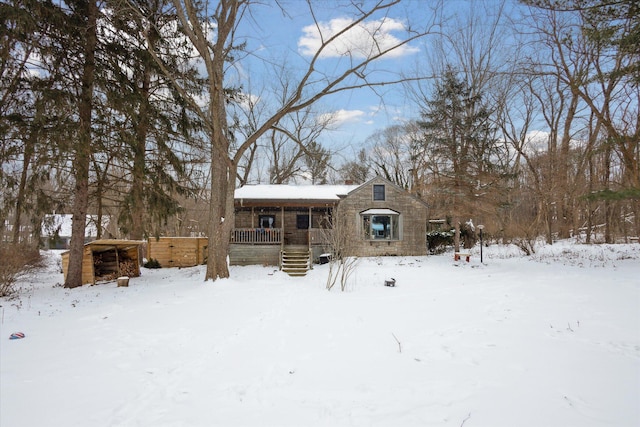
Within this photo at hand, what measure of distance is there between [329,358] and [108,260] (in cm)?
1227

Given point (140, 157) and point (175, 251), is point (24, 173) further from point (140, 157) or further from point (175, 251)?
point (175, 251)

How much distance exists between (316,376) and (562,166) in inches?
815

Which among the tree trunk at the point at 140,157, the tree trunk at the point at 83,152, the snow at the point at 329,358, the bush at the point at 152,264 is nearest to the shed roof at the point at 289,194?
the bush at the point at 152,264

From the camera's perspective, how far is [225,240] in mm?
10961

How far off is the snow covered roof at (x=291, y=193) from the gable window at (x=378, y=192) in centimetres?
161

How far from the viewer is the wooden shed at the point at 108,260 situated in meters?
11.7

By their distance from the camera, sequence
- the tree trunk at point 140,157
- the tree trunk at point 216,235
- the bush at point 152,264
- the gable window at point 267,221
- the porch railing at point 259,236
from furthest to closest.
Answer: the gable window at point 267,221 < the porch railing at point 259,236 < the bush at point 152,264 < the tree trunk at point 216,235 < the tree trunk at point 140,157

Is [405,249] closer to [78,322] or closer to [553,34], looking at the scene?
[553,34]

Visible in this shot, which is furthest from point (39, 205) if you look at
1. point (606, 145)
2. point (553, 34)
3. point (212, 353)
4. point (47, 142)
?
point (553, 34)

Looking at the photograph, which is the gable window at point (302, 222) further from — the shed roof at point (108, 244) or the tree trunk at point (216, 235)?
the shed roof at point (108, 244)

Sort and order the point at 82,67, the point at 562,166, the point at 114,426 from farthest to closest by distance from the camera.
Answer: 1. the point at 562,166
2. the point at 82,67
3. the point at 114,426

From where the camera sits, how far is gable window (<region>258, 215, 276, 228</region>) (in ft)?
63.8

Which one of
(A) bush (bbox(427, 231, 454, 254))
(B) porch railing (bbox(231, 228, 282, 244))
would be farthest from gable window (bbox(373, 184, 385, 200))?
(B) porch railing (bbox(231, 228, 282, 244))

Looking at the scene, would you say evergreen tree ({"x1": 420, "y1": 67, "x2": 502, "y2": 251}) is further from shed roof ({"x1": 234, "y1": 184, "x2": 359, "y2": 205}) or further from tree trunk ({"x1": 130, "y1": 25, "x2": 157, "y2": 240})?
tree trunk ({"x1": 130, "y1": 25, "x2": 157, "y2": 240})
